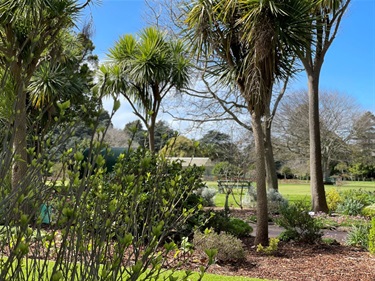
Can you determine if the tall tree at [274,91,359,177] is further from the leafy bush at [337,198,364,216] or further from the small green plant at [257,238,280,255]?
the small green plant at [257,238,280,255]

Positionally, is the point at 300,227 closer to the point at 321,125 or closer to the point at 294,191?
the point at 294,191

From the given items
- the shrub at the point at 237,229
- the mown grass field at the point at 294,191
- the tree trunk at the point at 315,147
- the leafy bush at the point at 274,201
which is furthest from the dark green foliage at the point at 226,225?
the mown grass field at the point at 294,191

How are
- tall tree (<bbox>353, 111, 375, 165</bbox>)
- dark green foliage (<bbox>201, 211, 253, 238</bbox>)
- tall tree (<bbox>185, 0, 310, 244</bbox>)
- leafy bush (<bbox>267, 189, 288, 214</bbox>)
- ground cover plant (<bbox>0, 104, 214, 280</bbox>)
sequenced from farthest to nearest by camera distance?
tall tree (<bbox>353, 111, 375, 165</bbox>) → leafy bush (<bbox>267, 189, 288, 214</bbox>) → dark green foliage (<bbox>201, 211, 253, 238</bbox>) → tall tree (<bbox>185, 0, 310, 244</bbox>) → ground cover plant (<bbox>0, 104, 214, 280</bbox>)

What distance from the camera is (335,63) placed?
54.4ft

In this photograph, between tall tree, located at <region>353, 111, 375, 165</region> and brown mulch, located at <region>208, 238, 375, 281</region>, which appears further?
tall tree, located at <region>353, 111, 375, 165</region>

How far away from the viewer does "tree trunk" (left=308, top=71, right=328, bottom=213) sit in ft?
42.5

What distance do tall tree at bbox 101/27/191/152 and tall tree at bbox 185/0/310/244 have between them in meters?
3.70

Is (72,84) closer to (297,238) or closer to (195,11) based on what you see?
(195,11)

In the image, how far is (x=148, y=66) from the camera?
1178 cm

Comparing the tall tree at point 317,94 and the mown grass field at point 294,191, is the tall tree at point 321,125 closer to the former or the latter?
the mown grass field at point 294,191

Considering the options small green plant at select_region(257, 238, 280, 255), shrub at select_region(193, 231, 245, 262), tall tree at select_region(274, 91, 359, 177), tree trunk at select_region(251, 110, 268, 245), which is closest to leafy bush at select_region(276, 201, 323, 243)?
tree trunk at select_region(251, 110, 268, 245)

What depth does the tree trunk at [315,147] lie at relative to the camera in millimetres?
12961

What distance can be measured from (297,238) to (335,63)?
34.7ft

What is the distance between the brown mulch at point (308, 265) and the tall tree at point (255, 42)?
730 millimetres
